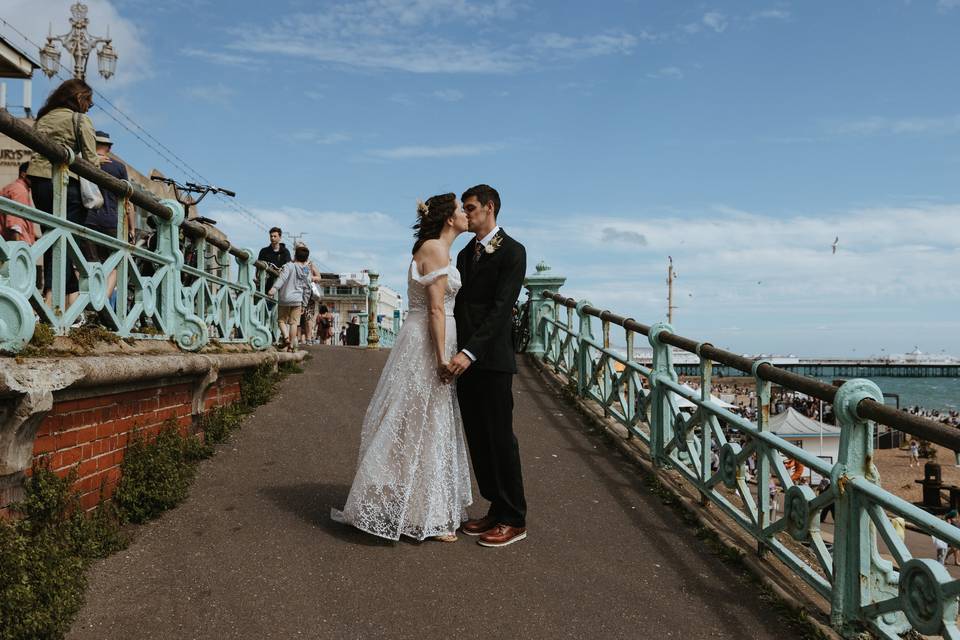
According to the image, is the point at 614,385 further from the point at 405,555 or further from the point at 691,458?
the point at 405,555

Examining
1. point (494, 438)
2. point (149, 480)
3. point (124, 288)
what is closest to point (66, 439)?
point (149, 480)

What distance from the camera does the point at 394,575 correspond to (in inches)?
164

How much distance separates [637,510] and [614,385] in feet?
8.35

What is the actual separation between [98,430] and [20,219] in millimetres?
1333

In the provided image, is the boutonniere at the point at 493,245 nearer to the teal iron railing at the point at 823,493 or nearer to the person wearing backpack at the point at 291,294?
the teal iron railing at the point at 823,493

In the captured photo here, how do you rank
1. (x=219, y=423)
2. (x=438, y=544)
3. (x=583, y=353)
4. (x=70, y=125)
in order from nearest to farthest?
(x=438, y=544) < (x=70, y=125) < (x=219, y=423) < (x=583, y=353)

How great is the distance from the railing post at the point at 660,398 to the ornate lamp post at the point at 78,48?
18.7 m

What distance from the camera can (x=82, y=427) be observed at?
431 centimetres

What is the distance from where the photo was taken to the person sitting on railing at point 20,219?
14.7ft

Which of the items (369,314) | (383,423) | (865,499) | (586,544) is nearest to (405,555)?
(383,423)

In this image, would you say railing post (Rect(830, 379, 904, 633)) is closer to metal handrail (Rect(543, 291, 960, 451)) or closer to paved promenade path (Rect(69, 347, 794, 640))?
metal handrail (Rect(543, 291, 960, 451))

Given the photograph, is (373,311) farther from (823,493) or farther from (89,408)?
(823,493)

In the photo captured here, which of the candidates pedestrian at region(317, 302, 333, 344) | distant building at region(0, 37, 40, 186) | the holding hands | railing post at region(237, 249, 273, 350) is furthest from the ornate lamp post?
the holding hands

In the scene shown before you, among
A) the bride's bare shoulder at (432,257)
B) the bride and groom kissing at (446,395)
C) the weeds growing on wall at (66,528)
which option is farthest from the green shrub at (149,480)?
the bride's bare shoulder at (432,257)
